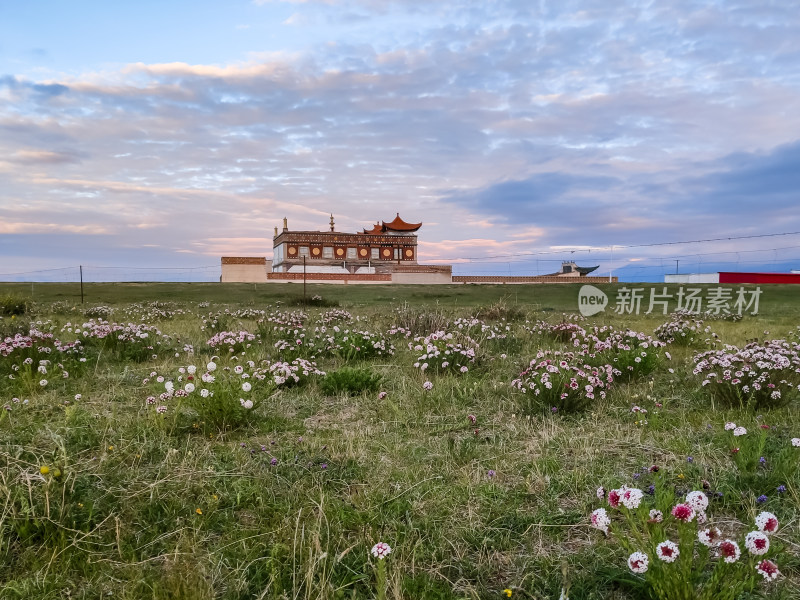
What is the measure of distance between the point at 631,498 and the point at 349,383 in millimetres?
4017

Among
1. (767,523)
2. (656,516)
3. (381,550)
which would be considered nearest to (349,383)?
(381,550)

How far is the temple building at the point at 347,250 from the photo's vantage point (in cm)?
5081

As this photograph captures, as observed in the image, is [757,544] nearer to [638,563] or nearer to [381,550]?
[638,563]

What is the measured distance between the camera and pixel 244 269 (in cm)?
4603

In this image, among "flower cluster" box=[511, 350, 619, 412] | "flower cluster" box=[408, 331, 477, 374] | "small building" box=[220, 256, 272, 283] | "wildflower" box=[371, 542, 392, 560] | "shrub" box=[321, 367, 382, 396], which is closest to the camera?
"wildflower" box=[371, 542, 392, 560]

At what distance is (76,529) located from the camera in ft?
8.34

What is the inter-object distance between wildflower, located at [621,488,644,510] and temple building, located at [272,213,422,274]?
47.2 metres

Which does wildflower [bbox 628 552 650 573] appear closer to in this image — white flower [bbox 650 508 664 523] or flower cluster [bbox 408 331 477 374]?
white flower [bbox 650 508 664 523]

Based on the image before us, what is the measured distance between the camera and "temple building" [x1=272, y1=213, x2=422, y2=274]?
5081 cm

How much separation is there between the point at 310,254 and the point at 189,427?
48212mm

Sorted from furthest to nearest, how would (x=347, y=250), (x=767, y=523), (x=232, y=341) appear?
(x=347, y=250)
(x=232, y=341)
(x=767, y=523)

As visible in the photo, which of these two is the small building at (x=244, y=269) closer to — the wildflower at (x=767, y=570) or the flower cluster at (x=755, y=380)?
the flower cluster at (x=755, y=380)

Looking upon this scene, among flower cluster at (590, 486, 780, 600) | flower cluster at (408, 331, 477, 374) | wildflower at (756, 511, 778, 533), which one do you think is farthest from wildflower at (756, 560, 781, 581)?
flower cluster at (408, 331, 477, 374)

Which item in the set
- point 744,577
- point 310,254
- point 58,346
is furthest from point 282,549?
point 310,254
